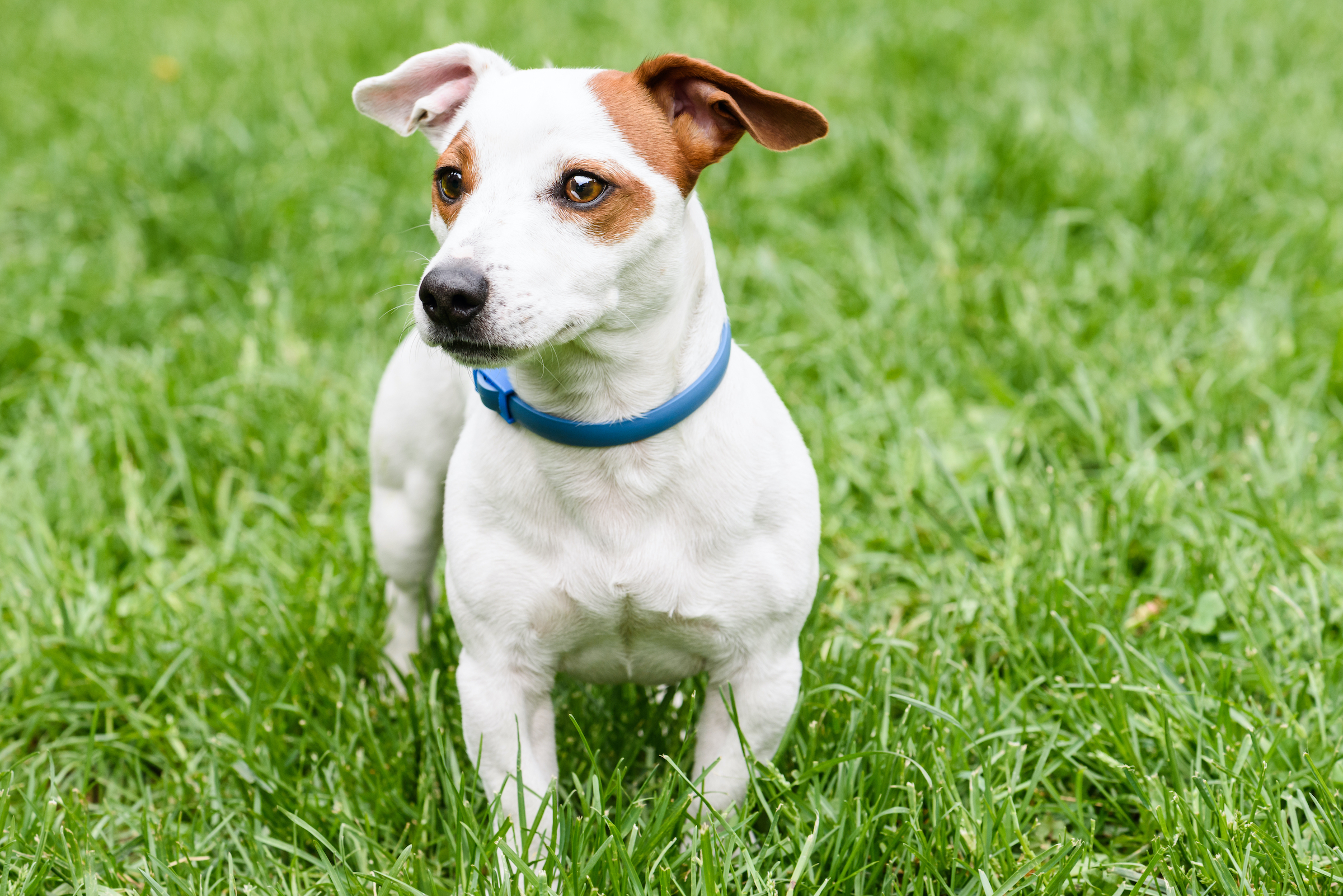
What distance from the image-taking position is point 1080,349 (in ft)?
15.7

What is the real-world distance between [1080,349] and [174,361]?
12.1 ft

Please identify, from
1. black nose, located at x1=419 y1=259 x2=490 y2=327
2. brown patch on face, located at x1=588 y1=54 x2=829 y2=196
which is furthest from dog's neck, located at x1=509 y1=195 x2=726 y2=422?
black nose, located at x1=419 y1=259 x2=490 y2=327

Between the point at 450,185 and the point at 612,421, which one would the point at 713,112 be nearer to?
the point at 450,185

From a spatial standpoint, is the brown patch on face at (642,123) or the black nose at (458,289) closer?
the black nose at (458,289)

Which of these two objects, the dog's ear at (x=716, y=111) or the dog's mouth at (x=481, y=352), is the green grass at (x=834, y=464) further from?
the dog's ear at (x=716, y=111)

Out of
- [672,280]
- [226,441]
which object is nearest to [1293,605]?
[672,280]

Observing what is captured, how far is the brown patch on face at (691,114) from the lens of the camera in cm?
244

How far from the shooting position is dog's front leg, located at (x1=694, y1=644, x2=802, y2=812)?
273 cm

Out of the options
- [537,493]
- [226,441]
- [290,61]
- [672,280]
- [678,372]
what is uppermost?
[290,61]

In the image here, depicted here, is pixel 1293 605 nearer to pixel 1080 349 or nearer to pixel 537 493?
pixel 1080 349

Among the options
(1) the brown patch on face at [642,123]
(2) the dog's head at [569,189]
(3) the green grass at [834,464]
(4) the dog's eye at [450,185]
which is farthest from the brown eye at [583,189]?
(3) the green grass at [834,464]

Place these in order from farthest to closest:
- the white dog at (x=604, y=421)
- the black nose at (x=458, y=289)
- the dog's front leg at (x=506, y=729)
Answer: the dog's front leg at (x=506, y=729), the white dog at (x=604, y=421), the black nose at (x=458, y=289)

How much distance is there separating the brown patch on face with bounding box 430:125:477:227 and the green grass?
1247mm

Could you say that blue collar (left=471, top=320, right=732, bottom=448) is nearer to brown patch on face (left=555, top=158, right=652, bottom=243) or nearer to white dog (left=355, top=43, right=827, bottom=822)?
white dog (left=355, top=43, right=827, bottom=822)
